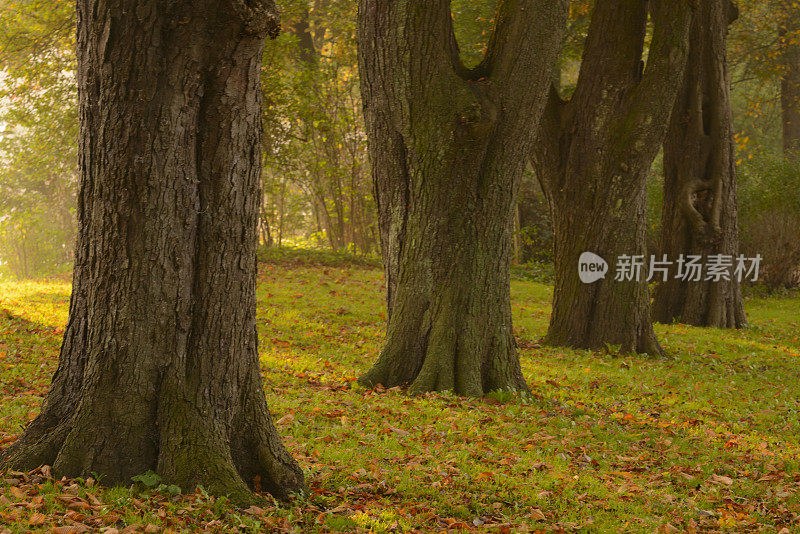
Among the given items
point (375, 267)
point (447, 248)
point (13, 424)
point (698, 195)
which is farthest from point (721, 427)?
point (375, 267)

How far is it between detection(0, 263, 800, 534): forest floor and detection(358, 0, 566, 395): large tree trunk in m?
0.47

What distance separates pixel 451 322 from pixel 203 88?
13.7ft

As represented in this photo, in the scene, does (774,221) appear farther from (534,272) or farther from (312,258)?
(312,258)

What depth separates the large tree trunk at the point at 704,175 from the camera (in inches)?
512

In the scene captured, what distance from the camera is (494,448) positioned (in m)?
5.97

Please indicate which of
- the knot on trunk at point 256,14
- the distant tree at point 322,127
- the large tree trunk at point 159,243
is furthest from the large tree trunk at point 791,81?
the large tree trunk at point 159,243

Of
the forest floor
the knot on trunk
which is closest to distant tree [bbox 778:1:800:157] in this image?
the forest floor

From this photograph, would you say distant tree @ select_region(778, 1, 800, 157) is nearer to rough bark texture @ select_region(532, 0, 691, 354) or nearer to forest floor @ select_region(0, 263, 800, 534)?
rough bark texture @ select_region(532, 0, 691, 354)

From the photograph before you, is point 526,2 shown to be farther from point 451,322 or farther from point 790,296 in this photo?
point 790,296

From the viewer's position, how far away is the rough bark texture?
9977 mm

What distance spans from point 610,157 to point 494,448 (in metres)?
5.66

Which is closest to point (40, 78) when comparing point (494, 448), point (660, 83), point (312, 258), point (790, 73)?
point (312, 258)

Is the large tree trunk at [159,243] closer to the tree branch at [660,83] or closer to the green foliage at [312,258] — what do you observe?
the tree branch at [660,83]

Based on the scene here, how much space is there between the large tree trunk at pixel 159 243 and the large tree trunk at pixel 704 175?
11023 millimetres
